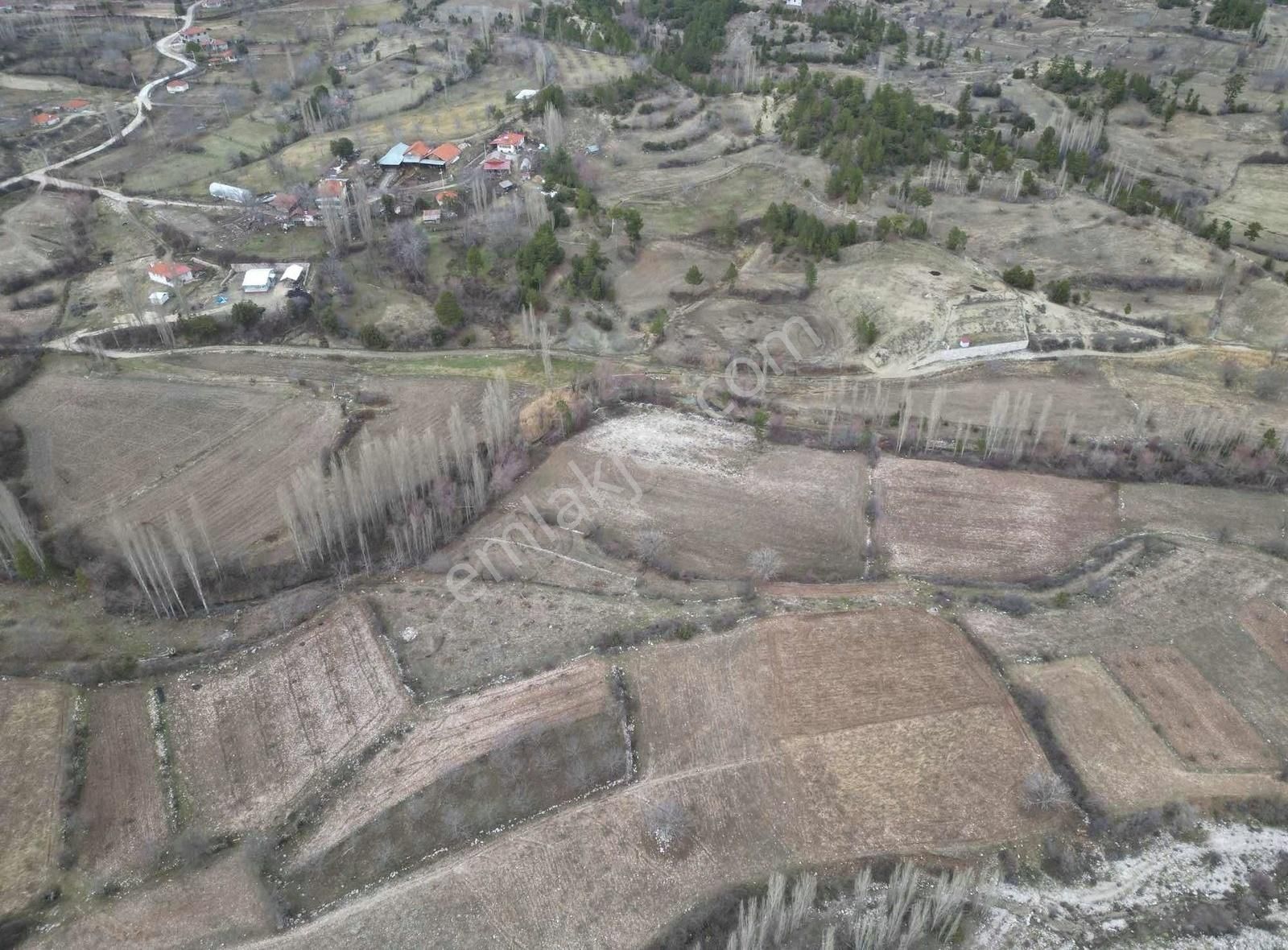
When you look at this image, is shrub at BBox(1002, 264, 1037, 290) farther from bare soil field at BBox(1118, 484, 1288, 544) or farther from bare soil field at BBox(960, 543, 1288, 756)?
bare soil field at BBox(960, 543, 1288, 756)

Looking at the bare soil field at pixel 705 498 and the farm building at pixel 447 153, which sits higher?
the farm building at pixel 447 153

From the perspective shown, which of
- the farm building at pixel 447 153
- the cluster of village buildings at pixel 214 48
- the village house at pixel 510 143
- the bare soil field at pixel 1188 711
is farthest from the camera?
the cluster of village buildings at pixel 214 48

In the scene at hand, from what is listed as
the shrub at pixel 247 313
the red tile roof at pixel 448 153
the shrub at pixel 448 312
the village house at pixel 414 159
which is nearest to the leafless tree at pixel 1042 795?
the shrub at pixel 448 312

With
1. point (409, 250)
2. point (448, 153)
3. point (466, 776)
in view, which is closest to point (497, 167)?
point (448, 153)

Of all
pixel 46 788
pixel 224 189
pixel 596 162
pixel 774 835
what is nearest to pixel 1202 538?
pixel 774 835

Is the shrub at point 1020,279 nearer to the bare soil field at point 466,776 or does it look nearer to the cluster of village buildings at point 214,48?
the bare soil field at point 466,776

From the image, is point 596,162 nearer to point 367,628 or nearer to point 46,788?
point 367,628
